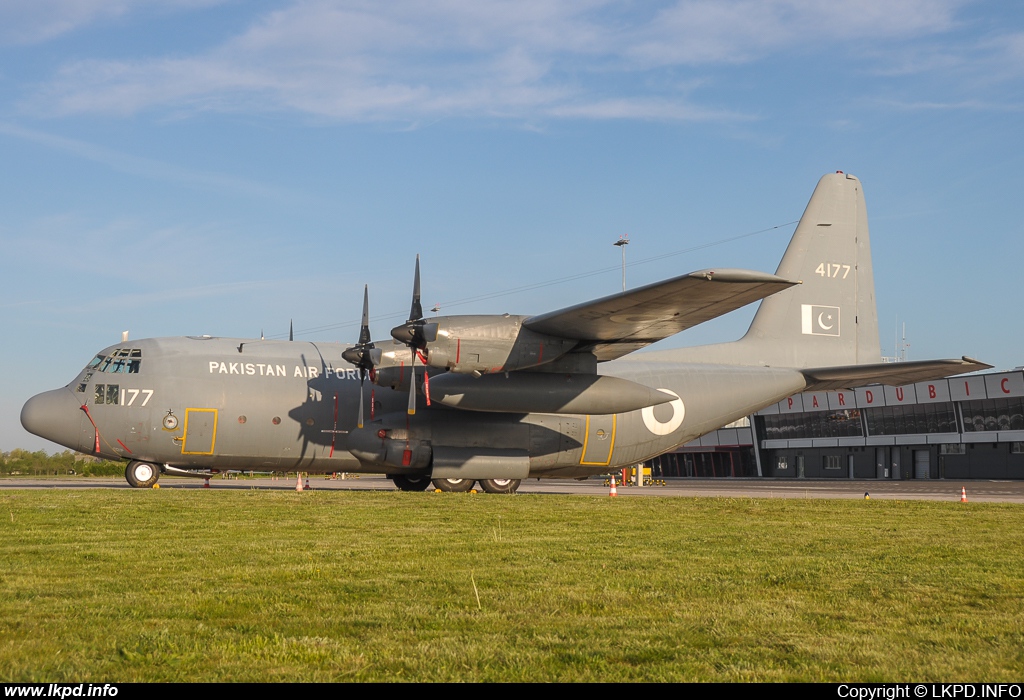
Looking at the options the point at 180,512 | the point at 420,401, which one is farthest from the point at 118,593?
the point at 420,401

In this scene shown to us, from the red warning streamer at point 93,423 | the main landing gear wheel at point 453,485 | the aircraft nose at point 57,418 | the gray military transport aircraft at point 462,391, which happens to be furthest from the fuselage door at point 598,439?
the aircraft nose at point 57,418

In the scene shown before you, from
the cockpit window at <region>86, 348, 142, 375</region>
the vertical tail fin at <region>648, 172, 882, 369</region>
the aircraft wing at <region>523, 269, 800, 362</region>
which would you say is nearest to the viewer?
the aircraft wing at <region>523, 269, 800, 362</region>

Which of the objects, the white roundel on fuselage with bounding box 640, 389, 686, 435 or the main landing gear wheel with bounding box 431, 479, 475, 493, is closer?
the main landing gear wheel with bounding box 431, 479, 475, 493

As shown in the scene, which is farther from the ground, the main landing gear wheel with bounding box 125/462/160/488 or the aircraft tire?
the main landing gear wheel with bounding box 125/462/160/488

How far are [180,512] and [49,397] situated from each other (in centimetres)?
980

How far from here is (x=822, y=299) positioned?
1075 inches

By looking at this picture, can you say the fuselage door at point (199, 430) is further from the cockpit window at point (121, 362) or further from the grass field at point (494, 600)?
the grass field at point (494, 600)

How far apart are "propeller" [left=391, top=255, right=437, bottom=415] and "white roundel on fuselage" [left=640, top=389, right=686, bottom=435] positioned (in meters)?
7.26

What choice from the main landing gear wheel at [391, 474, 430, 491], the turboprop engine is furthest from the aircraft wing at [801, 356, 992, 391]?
the main landing gear wheel at [391, 474, 430, 491]

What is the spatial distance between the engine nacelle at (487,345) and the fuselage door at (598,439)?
4584 millimetres

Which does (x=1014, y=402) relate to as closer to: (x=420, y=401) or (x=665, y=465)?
(x=665, y=465)

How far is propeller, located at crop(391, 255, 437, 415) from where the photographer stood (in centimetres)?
2033

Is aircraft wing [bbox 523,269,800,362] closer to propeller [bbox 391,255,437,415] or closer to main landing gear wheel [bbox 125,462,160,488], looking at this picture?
propeller [bbox 391,255,437,415]

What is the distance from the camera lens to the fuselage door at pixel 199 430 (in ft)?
74.6
